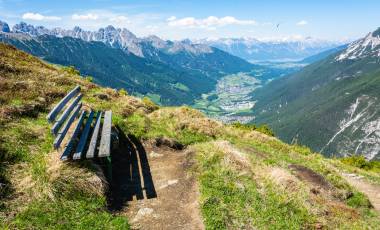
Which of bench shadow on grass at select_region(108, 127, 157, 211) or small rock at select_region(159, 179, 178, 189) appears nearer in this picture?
bench shadow on grass at select_region(108, 127, 157, 211)

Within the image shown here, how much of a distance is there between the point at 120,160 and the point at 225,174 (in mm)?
4972

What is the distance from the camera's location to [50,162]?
39.2 feet

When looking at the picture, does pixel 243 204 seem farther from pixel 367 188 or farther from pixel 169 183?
pixel 367 188

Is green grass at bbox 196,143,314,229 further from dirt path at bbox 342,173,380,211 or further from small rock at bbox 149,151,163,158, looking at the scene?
dirt path at bbox 342,173,380,211

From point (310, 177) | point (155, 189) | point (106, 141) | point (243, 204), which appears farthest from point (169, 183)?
point (310, 177)

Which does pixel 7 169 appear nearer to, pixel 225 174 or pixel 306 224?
pixel 225 174

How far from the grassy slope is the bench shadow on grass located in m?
0.80

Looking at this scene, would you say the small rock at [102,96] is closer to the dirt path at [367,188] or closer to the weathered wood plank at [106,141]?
the weathered wood plank at [106,141]

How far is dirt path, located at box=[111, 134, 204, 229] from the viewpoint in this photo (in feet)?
38.3

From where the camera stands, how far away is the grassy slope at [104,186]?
1068 centimetres

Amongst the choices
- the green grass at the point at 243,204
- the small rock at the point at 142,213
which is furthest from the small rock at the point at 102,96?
the small rock at the point at 142,213

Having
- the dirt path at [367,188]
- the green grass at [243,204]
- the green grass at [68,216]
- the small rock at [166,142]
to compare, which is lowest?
the dirt path at [367,188]

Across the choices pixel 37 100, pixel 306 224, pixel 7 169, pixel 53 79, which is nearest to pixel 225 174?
pixel 306 224

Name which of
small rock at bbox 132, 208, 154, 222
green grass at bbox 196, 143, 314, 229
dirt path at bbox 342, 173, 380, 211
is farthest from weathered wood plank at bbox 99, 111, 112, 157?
dirt path at bbox 342, 173, 380, 211
